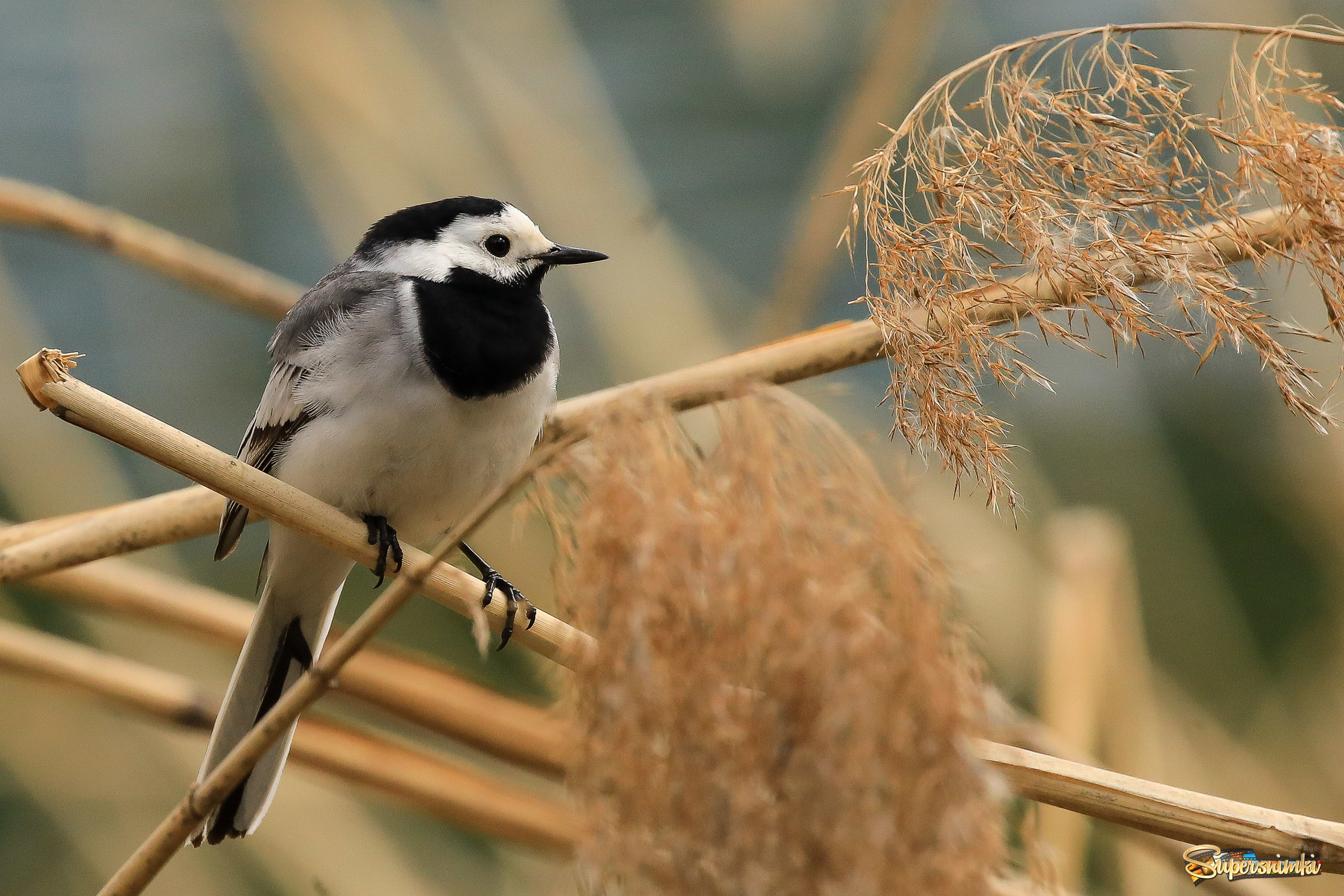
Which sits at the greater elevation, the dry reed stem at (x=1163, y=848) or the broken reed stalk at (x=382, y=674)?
the dry reed stem at (x=1163, y=848)

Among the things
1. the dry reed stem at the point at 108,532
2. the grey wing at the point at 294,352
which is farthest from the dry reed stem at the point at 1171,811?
the grey wing at the point at 294,352

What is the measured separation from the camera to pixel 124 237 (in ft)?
6.96

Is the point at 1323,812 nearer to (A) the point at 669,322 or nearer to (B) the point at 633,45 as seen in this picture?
(A) the point at 669,322

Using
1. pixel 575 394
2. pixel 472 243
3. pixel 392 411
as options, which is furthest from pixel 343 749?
pixel 575 394

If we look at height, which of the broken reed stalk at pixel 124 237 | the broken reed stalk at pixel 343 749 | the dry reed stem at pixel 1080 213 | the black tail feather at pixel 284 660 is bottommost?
the broken reed stalk at pixel 343 749

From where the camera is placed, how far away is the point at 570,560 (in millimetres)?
1199

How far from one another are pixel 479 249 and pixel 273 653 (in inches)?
36.3

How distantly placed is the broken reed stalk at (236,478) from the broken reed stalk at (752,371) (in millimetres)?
229

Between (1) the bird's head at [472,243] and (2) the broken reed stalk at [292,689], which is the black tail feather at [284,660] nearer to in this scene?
(1) the bird's head at [472,243]

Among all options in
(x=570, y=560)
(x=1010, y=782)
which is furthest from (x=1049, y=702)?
(x=570, y=560)

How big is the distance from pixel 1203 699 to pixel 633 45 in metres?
4.36

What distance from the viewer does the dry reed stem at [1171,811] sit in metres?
1.20

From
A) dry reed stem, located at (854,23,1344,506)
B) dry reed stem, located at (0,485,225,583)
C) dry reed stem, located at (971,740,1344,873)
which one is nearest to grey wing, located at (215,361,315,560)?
dry reed stem, located at (0,485,225,583)

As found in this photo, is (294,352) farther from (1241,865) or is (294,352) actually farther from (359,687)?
(1241,865)
